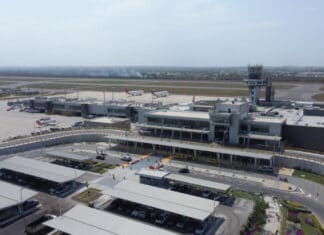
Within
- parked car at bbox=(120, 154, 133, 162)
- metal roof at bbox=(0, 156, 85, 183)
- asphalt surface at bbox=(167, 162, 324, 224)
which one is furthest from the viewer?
parked car at bbox=(120, 154, 133, 162)

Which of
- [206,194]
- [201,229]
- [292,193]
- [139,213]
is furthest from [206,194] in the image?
[292,193]

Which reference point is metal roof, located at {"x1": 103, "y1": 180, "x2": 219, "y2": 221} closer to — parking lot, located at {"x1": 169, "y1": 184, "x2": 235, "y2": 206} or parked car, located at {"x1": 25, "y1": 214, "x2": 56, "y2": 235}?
parking lot, located at {"x1": 169, "y1": 184, "x2": 235, "y2": 206}

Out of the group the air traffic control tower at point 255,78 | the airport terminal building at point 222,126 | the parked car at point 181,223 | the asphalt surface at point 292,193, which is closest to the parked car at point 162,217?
the parked car at point 181,223

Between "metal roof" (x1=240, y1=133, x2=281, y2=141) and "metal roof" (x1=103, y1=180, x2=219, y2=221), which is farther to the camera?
"metal roof" (x1=240, y1=133, x2=281, y2=141)

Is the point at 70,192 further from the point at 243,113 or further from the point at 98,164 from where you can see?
the point at 243,113

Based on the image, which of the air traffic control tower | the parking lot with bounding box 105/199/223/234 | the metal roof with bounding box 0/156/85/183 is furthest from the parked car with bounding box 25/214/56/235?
the air traffic control tower

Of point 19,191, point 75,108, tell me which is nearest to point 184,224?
point 19,191

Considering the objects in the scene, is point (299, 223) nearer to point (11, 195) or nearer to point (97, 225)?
point (97, 225)
